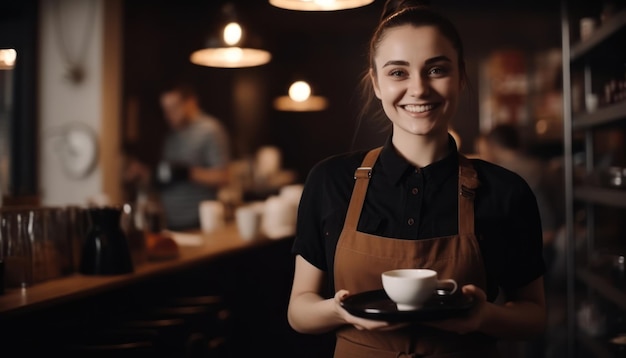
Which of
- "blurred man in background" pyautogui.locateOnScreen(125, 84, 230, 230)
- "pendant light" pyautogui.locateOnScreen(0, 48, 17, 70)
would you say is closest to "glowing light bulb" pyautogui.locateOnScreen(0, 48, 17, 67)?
"pendant light" pyautogui.locateOnScreen(0, 48, 17, 70)

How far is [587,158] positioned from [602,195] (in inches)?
19.9

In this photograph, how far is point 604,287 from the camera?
2766mm

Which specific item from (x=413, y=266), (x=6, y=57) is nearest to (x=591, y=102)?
(x=413, y=266)

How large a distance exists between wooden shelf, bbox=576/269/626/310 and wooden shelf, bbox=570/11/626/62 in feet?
3.07

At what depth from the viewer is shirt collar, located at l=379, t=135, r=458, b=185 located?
1.58 meters

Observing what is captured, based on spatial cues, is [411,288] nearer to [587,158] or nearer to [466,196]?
[466,196]

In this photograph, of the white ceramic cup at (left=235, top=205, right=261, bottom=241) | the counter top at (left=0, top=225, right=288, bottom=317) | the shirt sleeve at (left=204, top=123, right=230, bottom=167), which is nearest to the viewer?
the counter top at (left=0, top=225, right=288, bottom=317)

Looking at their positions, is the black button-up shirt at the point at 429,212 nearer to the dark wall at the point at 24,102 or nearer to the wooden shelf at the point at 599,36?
the wooden shelf at the point at 599,36

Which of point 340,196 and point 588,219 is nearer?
point 340,196

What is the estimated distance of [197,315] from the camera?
284 cm

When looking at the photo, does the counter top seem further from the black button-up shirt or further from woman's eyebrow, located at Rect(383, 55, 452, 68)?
woman's eyebrow, located at Rect(383, 55, 452, 68)

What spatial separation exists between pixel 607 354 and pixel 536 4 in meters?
4.12

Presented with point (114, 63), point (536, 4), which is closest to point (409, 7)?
point (114, 63)

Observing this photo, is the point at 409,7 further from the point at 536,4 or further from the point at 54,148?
the point at 536,4
